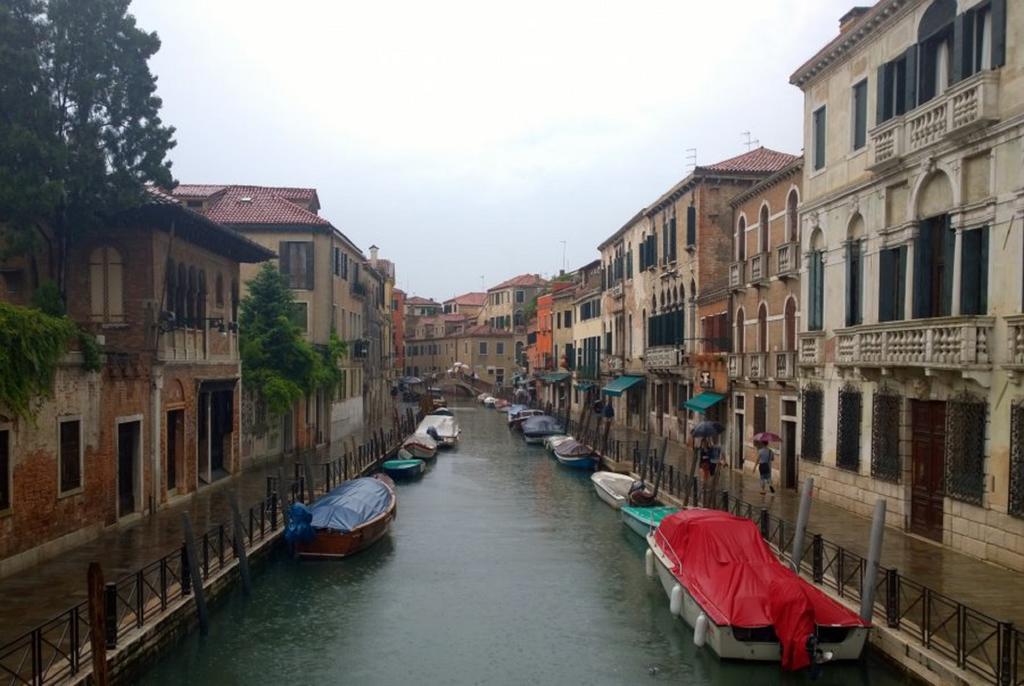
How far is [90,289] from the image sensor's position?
2075 cm

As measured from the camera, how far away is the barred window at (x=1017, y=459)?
13883 millimetres

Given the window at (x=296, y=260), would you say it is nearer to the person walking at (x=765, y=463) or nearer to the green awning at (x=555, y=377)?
the person walking at (x=765, y=463)

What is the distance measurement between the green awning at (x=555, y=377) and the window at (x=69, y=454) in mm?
45841

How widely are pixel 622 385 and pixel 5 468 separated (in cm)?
3129

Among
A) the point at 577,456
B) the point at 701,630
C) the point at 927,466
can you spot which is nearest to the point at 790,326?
the point at 927,466

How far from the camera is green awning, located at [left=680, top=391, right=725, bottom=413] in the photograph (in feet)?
94.8

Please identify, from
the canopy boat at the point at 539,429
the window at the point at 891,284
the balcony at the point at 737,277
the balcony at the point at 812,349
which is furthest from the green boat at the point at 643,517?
the canopy boat at the point at 539,429

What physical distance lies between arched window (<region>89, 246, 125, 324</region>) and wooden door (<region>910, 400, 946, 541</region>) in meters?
16.8

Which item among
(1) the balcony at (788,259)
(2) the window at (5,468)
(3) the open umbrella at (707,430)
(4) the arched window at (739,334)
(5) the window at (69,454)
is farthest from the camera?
(4) the arched window at (739,334)

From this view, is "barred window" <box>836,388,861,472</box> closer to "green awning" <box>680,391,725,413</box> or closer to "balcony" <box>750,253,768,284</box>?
"balcony" <box>750,253,768,284</box>

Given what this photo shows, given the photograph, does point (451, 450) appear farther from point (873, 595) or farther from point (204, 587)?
point (873, 595)

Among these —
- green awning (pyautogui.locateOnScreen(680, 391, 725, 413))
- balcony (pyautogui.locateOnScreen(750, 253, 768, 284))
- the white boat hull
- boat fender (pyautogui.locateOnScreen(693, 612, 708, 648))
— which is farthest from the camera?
green awning (pyautogui.locateOnScreen(680, 391, 725, 413))

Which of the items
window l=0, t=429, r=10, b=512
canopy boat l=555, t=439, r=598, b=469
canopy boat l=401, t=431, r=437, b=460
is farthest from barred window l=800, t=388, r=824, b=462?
canopy boat l=401, t=431, r=437, b=460

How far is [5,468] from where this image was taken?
14.1 meters
